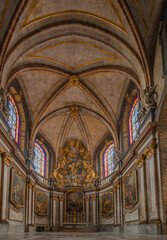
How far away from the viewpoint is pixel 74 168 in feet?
98.3

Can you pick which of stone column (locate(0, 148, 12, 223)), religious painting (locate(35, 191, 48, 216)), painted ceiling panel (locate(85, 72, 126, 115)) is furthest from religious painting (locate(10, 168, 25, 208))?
painted ceiling panel (locate(85, 72, 126, 115))

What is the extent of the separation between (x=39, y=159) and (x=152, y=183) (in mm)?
15817

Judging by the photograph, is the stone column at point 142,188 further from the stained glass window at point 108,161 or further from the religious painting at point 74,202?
the religious painting at point 74,202

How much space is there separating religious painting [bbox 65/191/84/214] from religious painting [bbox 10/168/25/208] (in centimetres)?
869

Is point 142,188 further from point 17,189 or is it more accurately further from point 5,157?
point 17,189

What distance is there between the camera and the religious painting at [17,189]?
59.1 feet

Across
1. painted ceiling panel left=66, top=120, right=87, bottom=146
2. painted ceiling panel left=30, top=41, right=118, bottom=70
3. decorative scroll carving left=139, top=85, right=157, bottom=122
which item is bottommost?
decorative scroll carving left=139, top=85, right=157, bottom=122

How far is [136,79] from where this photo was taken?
17719 millimetres

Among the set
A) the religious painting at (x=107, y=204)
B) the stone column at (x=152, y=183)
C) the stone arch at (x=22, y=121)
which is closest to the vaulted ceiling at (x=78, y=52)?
the stone arch at (x=22, y=121)

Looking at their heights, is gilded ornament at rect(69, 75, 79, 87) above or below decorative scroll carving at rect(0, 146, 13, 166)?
above

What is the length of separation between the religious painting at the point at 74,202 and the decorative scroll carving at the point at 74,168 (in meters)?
0.93

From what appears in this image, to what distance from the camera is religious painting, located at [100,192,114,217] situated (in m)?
25.5

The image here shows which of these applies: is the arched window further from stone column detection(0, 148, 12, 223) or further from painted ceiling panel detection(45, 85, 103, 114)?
stone column detection(0, 148, 12, 223)

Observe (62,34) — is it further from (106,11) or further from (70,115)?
(70,115)
